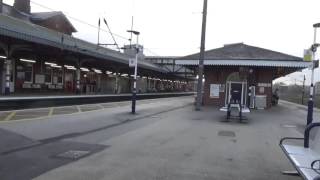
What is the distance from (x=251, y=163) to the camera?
9570 millimetres

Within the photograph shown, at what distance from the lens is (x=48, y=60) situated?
4084cm

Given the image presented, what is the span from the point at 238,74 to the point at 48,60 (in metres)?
18.0

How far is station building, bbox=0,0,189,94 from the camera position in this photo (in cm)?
3178

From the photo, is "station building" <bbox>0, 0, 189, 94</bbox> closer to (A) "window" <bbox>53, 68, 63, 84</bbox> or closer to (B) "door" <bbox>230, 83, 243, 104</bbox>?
→ (A) "window" <bbox>53, 68, 63, 84</bbox>

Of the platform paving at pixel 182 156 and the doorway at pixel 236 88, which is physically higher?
the doorway at pixel 236 88

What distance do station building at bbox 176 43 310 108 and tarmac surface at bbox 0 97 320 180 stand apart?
1507 centimetres

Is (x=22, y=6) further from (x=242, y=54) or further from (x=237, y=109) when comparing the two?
(x=237, y=109)

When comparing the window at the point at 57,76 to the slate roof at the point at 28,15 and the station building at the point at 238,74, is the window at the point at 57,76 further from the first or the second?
the station building at the point at 238,74

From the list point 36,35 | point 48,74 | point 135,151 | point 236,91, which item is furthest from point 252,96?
point 135,151

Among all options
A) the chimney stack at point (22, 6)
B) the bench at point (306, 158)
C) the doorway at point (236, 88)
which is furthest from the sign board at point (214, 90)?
the chimney stack at point (22, 6)

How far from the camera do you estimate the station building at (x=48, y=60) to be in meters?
31.8

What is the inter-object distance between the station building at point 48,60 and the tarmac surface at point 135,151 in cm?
1521

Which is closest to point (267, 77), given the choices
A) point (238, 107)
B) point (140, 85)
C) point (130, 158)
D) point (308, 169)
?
point (238, 107)

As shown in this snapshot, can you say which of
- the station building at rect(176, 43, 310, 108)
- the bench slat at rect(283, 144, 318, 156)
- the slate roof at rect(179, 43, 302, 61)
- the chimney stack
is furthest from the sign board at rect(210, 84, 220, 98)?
the chimney stack
